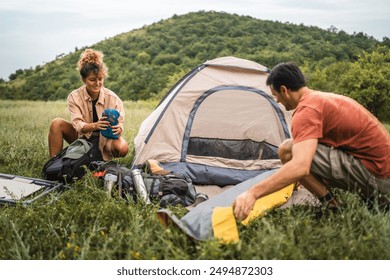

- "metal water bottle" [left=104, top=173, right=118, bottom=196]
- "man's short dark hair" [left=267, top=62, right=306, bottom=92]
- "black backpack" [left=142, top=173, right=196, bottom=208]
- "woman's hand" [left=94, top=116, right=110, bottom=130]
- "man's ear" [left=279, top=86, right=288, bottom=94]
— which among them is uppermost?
"man's short dark hair" [left=267, top=62, right=306, bottom=92]

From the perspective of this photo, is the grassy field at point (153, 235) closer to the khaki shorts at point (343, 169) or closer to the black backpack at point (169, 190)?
the khaki shorts at point (343, 169)

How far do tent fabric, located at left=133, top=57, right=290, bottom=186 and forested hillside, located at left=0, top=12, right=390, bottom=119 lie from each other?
4511mm

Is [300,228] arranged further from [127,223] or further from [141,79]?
[141,79]

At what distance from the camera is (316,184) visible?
2.66 meters

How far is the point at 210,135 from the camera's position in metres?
4.63

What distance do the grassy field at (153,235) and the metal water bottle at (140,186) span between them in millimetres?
155

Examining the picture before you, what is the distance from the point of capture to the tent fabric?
4133 mm

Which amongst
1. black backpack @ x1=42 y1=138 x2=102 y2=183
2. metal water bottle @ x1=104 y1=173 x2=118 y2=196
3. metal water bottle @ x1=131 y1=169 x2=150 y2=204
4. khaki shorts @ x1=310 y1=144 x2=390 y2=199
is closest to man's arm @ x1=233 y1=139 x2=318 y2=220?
khaki shorts @ x1=310 y1=144 x2=390 y2=199

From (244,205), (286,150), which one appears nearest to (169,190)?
(286,150)

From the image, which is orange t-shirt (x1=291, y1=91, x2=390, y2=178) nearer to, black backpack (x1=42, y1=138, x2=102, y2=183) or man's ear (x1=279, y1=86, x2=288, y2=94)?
man's ear (x1=279, y1=86, x2=288, y2=94)

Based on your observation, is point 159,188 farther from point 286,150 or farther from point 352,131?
point 352,131

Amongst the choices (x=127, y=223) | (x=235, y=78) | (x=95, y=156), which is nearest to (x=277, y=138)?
(x=235, y=78)

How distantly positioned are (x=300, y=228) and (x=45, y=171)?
2.43 metres

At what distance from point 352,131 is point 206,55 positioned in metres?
23.8
